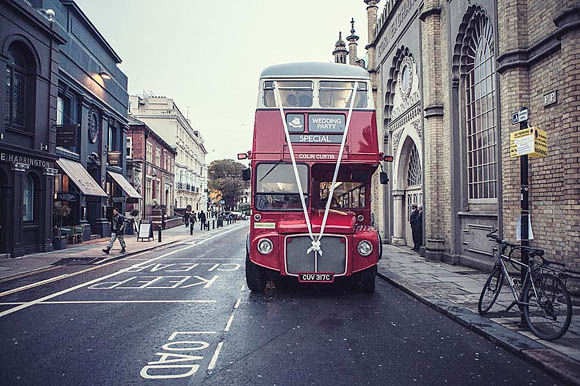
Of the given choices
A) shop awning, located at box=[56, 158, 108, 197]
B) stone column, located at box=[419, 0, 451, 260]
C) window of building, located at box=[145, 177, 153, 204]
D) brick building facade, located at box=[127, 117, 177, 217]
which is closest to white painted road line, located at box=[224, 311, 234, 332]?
stone column, located at box=[419, 0, 451, 260]

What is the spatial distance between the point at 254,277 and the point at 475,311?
3.98m

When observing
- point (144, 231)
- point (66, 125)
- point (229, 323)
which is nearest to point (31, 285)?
point (229, 323)

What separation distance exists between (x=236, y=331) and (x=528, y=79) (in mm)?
7839

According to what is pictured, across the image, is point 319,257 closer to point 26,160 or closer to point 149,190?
point 26,160

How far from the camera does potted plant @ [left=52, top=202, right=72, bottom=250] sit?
17922mm

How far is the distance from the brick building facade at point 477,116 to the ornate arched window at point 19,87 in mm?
14026

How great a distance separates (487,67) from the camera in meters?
11.6

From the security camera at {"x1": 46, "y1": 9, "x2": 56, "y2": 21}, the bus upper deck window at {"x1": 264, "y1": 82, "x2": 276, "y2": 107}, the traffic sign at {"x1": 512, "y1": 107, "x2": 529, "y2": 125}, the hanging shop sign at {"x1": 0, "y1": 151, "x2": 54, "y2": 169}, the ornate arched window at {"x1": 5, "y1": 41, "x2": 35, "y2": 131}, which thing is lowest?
the traffic sign at {"x1": 512, "y1": 107, "x2": 529, "y2": 125}

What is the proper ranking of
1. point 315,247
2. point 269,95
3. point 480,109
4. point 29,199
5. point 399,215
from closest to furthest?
point 315,247 → point 269,95 → point 480,109 → point 29,199 → point 399,215

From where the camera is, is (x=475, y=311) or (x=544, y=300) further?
(x=475, y=311)

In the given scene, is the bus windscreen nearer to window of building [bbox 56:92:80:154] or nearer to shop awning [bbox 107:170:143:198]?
window of building [bbox 56:92:80:154]

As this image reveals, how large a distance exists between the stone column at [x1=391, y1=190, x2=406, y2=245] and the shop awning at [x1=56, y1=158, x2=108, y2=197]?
44.7 ft

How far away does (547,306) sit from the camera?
559cm

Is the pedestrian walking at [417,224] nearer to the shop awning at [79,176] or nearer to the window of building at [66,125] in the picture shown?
the window of building at [66,125]
